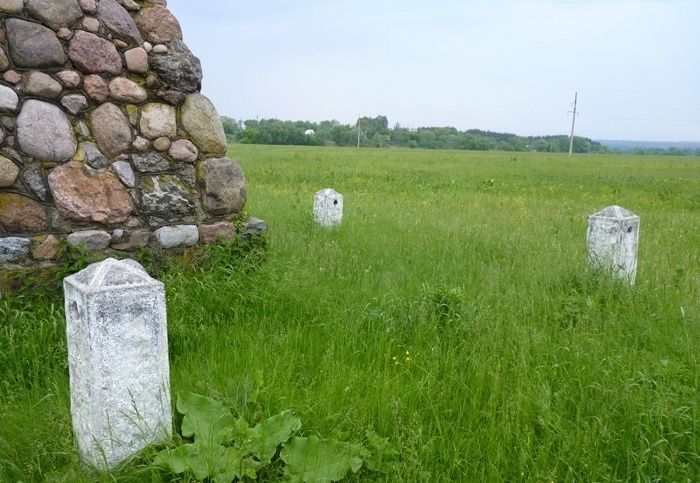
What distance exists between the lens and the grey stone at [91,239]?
13.6 ft

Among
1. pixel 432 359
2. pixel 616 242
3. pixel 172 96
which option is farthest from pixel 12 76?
pixel 616 242

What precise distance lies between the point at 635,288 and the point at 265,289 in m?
3.07

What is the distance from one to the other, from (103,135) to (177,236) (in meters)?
0.95

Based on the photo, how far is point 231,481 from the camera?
2342 mm

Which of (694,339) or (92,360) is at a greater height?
(92,360)

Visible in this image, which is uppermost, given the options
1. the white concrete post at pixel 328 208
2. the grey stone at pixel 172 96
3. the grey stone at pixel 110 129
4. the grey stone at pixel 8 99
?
the grey stone at pixel 172 96

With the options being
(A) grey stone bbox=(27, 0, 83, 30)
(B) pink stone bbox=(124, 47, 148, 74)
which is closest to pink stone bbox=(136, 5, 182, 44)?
(B) pink stone bbox=(124, 47, 148, 74)

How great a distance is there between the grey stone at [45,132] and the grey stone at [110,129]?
184 millimetres

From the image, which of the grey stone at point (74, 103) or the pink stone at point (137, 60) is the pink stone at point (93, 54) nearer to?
the pink stone at point (137, 60)

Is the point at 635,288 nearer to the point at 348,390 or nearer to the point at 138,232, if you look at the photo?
the point at 348,390

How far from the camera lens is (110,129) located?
4266mm

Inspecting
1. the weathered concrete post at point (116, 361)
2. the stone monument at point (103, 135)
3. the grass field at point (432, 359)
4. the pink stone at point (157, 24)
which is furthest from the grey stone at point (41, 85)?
the weathered concrete post at point (116, 361)

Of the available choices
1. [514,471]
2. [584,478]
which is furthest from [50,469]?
[584,478]

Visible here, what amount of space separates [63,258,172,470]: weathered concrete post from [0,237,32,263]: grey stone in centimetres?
178
